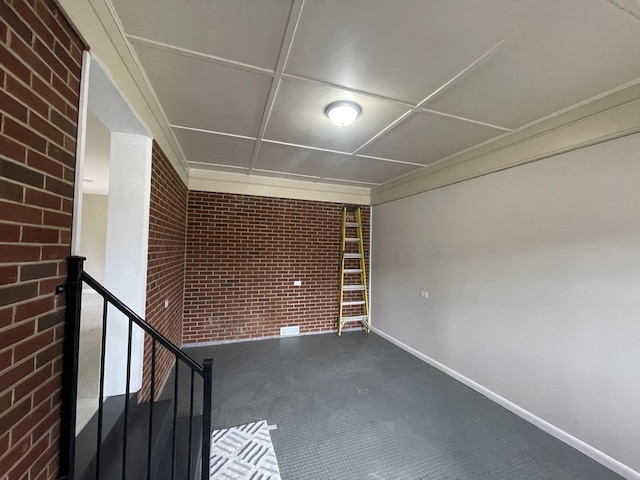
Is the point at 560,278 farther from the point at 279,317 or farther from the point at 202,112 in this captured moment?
the point at 279,317

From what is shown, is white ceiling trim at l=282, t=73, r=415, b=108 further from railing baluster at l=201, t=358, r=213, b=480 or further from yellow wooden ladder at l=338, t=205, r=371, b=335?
yellow wooden ladder at l=338, t=205, r=371, b=335

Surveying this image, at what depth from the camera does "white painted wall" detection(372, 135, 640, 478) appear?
173cm

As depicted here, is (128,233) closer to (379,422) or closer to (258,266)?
(258,266)

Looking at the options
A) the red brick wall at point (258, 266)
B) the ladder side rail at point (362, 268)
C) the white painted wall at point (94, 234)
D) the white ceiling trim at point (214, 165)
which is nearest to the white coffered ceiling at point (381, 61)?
the white ceiling trim at point (214, 165)

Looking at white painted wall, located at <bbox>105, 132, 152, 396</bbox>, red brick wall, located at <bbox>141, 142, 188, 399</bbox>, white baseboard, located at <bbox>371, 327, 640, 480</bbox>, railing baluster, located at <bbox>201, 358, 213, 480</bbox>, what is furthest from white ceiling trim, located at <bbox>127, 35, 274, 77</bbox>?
white baseboard, located at <bbox>371, 327, 640, 480</bbox>

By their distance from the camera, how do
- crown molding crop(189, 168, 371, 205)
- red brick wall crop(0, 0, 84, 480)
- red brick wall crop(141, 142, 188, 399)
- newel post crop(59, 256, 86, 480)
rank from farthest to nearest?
crown molding crop(189, 168, 371, 205) → red brick wall crop(141, 142, 188, 399) → newel post crop(59, 256, 86, 480) → red brick wall crop(0, 0, 84, 480)

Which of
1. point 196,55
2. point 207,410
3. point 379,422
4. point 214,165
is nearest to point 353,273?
point 379,422

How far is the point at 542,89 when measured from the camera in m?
1.67

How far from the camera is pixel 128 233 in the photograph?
1.88 metres

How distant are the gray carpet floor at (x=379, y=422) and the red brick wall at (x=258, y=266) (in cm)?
66

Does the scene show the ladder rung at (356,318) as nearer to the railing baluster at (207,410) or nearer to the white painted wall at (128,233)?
the white painted wall at (128,233)

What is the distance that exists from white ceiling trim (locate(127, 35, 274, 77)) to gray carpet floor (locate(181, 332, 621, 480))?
2.53m

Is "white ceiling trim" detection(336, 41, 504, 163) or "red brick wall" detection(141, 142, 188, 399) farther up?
"white ceiling trim" detection(336, 41, 504, 163)

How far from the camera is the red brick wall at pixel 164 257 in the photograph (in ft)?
6.81
